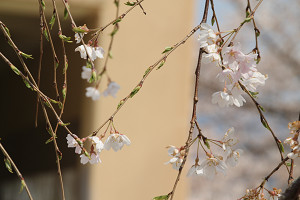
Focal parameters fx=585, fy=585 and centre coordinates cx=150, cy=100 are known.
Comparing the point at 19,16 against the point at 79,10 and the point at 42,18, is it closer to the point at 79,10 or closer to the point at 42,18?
the point at 79,10

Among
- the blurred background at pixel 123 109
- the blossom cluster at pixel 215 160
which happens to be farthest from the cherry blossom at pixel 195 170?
the blurred background at pixel 123 109

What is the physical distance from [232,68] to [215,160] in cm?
12

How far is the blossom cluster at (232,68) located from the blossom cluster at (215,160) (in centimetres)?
5

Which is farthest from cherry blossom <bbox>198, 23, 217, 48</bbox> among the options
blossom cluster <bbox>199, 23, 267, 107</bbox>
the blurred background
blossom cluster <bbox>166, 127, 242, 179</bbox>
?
the blurred background

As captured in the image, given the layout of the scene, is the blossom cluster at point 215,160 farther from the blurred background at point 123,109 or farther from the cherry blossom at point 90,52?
the blurred background at point 123,109

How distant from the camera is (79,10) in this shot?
311cm

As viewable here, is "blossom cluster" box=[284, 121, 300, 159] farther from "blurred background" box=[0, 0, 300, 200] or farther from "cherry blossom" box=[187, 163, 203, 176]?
"blurred background" box=[0, 0, 300, 200]

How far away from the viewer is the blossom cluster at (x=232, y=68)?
0.69 m

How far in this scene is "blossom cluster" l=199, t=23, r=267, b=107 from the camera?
27.3 inches

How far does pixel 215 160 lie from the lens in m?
0.73

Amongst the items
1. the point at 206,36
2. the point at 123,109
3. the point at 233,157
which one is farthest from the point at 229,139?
the point at 123,109

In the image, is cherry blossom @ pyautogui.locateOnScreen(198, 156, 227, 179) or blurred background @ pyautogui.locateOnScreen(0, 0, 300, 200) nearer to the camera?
cherry blossom @ pyautogui.locateOnScreen(198, 156, 227, 179)

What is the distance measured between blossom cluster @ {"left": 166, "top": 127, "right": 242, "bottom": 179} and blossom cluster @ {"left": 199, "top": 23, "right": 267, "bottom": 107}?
46 millimetres

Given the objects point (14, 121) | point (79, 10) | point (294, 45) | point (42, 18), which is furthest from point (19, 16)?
point (294, 45)
